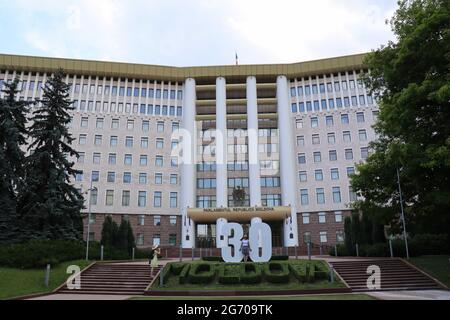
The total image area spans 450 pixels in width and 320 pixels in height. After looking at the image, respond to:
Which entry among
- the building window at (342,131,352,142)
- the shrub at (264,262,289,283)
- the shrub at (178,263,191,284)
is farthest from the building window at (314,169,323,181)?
the shrub at (178,263,191,284)

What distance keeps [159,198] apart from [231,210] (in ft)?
40.4

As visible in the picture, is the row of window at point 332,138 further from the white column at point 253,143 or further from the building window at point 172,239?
the building window at point 172,239

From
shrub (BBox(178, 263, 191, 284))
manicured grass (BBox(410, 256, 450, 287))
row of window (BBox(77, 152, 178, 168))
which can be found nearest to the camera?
manicured grass (BBox(410, 256, 450, 287))

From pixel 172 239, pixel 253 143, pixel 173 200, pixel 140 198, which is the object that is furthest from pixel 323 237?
pixel 140 198

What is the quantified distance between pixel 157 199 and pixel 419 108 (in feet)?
137

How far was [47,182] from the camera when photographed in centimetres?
2683

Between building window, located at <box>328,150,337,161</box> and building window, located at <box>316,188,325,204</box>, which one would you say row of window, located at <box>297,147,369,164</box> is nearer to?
building window, located at <box>328,150,337,161</box>

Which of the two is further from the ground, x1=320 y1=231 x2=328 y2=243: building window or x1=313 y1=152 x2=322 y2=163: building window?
x1=313 y1=152 x2=322 y2=163: building window

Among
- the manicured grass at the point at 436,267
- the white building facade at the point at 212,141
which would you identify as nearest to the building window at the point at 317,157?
the white building facade at the point at 212,141

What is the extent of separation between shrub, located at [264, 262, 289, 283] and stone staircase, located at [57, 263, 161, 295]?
661cm

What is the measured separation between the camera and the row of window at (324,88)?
55.7 m

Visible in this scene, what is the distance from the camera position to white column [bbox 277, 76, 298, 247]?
49.8m

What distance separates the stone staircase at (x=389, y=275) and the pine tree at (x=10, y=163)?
21.3m
